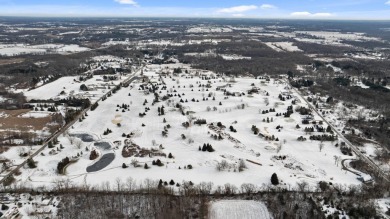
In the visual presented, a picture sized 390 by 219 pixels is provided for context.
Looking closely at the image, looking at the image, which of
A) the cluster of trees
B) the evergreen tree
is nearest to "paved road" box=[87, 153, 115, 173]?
the cluster of trees

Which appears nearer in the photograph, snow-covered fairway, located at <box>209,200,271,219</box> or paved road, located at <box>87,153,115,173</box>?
snow-covered fairway, located at <box>209,200,271,219</box>

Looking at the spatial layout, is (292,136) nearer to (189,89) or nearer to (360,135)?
(360,135)

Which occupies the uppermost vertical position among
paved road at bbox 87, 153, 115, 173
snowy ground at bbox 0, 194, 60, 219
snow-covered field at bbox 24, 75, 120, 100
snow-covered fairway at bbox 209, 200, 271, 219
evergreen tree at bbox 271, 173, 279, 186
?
snow-covered field at bbox 24, 75, 120, 100

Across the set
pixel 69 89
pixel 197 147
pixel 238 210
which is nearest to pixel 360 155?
pixel 197 147

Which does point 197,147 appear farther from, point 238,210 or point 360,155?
point 360,155

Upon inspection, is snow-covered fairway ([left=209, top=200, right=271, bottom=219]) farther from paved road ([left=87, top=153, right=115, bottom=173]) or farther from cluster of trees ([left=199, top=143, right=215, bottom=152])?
paved road ([left=87, top=153, right=115, bottom=173])

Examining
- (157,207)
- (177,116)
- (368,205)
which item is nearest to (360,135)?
(368,205)

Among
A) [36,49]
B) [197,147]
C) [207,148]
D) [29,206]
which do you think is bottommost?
[29,206]
